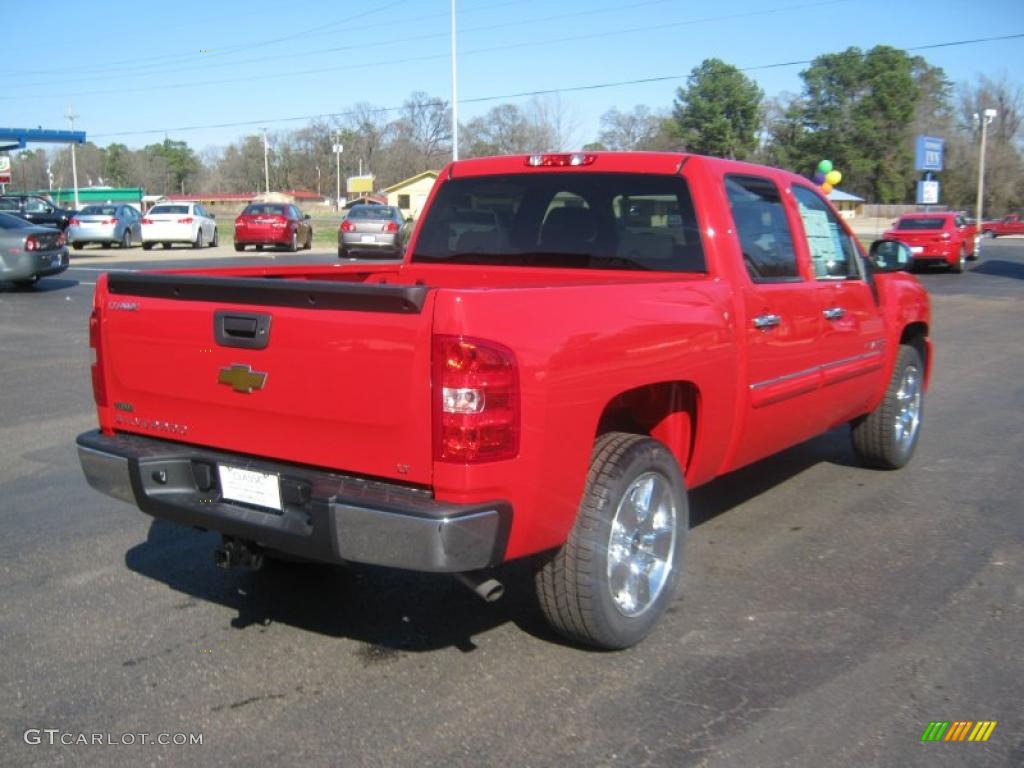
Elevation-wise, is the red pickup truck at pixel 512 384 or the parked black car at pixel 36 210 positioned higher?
the parked black car at pixel 36 210

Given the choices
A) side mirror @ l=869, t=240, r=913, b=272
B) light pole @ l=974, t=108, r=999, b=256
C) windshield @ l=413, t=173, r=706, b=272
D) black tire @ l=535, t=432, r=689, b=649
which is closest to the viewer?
black tire @ l=535, t=432, r=689, b=649

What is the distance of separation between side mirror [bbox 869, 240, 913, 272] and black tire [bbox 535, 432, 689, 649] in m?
2.71

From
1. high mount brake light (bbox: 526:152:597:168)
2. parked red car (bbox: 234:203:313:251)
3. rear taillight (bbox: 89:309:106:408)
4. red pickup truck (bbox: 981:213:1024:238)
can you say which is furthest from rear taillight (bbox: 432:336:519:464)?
red pickup truck (bbox: 981:213:1024:238)

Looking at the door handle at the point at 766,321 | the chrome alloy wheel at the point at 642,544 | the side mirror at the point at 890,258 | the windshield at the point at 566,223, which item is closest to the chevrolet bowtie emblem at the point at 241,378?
the chrome alloy wheel at the point at 642,544

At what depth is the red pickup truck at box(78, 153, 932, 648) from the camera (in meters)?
3.16

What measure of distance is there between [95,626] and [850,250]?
4385 millimetres

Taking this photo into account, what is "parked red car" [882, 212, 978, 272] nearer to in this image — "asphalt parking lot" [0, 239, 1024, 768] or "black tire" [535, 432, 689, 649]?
"asphalt parking lot" [0, 239, 1024, 768]

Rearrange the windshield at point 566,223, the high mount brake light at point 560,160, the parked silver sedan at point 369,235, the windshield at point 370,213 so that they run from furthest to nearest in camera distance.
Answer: the windshield at point 370,213 → the parked silver sedan at point 369,235 → the high mount brake light at point 560,160 → the windshield at point 566,223

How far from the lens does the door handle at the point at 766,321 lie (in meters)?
4.57

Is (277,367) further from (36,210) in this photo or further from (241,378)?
(36,210)

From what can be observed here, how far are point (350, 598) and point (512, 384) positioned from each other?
178 centimetres

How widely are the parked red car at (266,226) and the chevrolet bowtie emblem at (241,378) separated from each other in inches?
1108

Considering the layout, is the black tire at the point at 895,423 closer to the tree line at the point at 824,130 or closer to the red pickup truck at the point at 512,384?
the red pickup truck at the point at 512,384

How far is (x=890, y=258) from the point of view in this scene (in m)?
6.04
